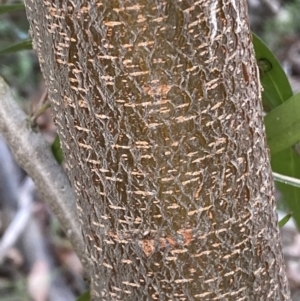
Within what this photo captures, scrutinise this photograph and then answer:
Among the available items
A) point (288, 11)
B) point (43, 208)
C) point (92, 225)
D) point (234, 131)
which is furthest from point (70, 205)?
point (288, 11)

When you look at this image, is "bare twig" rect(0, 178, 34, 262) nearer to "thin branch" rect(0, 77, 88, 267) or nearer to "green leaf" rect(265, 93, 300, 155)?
"thin branch" rect(0, 77, 88, 267)

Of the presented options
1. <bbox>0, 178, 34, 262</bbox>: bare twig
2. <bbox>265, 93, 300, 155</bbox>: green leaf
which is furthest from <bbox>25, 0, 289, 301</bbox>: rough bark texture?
<bbox>0, 178, 34, 262</bbox>: bare twig

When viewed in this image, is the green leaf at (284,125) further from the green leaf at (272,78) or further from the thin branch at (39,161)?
the thin branch at (39,161)

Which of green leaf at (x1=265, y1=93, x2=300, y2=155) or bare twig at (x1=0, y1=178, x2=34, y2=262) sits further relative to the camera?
bare twig at (x1=0, y1=178, x2=34, y2=262)

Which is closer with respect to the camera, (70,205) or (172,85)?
(172,85)

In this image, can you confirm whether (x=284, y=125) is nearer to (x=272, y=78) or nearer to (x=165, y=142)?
(x=272, y=78)

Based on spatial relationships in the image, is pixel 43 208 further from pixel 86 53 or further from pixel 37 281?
pixel 86 53

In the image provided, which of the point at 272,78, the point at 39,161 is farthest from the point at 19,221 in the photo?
the point at 272,78
